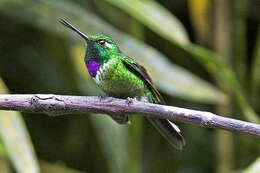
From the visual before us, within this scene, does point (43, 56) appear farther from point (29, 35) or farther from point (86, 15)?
point (86, 15)

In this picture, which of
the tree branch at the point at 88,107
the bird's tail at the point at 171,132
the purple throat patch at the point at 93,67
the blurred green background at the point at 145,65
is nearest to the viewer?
the tree branch at the point at 88,107

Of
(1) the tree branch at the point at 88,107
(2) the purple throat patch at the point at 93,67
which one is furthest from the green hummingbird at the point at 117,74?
(1) the tree branch at the point at 88,107

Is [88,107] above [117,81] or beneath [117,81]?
beneath

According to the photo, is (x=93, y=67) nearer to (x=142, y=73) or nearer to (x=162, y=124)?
(x=142, y=73)

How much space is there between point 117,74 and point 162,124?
0.24 metres

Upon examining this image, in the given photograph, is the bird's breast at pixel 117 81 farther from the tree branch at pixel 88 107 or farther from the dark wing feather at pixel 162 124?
the tree branch at pixel 88 107

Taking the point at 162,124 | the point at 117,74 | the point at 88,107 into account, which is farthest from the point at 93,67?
the point at 88,107

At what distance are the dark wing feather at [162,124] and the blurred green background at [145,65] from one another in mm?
399

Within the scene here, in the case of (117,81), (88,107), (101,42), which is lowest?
(88,107)

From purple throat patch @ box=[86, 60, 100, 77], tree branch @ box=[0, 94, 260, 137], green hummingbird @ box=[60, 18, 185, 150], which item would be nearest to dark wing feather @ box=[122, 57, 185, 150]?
green hummingbird @ box=[60, 18, 185, 150]

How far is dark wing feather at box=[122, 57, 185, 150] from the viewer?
1.57 meters

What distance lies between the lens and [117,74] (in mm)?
1671

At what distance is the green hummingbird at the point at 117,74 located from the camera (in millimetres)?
1652

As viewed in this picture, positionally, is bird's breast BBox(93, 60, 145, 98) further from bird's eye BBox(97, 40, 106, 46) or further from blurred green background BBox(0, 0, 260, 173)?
blurred green background BBox(0, 0, 260, 173)
